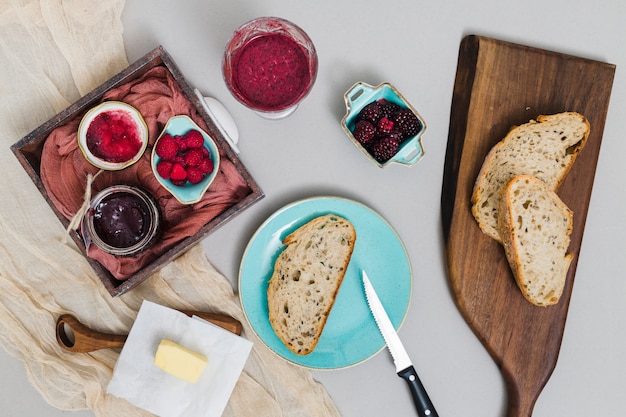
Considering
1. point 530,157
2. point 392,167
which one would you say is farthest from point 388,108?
point 530,157

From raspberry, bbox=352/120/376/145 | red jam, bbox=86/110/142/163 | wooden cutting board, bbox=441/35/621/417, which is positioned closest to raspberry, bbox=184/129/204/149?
red jam, bbox=86/110/142/163

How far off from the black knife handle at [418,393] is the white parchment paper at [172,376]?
0.43m

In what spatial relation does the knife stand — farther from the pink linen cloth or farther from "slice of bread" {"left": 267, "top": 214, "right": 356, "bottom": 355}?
the pink linen cloth

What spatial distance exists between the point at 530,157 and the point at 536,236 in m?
0.20

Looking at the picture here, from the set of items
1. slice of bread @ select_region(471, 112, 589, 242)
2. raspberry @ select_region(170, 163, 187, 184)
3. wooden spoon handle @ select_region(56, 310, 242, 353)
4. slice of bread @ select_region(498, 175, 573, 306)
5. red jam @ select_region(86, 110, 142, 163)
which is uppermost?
red jam @ select_region(86, 110, 142, 163)

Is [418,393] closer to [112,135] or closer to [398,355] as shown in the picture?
[398,355]

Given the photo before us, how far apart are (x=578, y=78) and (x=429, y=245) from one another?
0.58 meters

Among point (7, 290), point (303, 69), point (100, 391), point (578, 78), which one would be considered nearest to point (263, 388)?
point (100, 391)

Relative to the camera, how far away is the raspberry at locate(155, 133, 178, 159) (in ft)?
3.68

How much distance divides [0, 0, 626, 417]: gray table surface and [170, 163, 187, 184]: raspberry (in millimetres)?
236

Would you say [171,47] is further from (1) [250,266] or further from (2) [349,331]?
(2) [349,331]

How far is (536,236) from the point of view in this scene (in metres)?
1.25

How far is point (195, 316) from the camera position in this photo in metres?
1.31

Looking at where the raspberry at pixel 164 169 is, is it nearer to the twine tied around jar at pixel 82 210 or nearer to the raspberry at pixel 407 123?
the twine tied around jar at pixel 82 210
